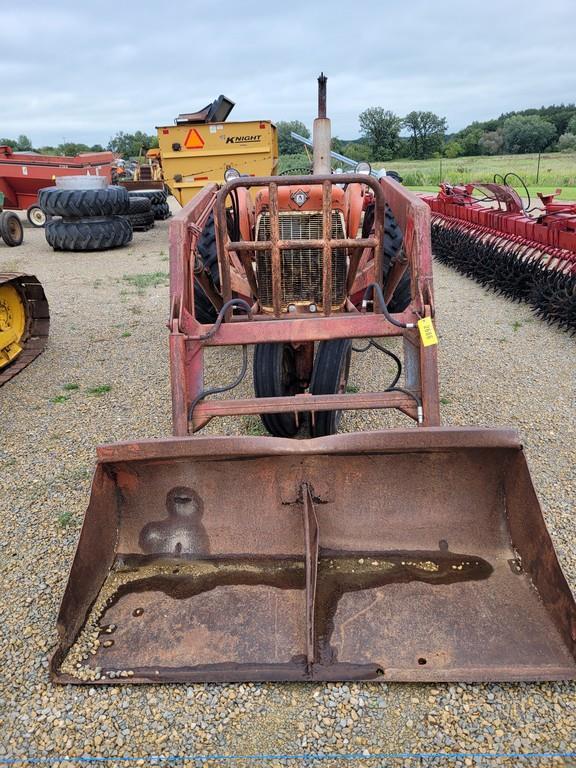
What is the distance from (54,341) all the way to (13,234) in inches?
279

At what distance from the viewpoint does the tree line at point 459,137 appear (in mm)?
42878

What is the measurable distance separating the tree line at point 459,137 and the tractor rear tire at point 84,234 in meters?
27.6

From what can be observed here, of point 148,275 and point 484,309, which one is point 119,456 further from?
point 148,275

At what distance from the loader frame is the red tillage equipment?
39.2ft

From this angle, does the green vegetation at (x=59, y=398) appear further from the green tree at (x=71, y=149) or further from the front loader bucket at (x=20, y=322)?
the green tree at (x=71, y=149)

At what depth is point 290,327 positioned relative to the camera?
3.01 m

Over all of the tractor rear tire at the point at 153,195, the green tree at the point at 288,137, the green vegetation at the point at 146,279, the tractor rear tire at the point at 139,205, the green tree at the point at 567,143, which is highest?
the green tree at the point at 567,143

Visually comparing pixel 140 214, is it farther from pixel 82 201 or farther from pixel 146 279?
pixel 146 279

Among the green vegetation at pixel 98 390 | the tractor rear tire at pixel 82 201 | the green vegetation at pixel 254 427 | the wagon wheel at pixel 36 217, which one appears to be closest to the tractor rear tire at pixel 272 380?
the green vegetation at pixel 254 427

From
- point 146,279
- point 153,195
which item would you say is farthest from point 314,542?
point 153,195

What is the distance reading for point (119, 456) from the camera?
249 centimetres

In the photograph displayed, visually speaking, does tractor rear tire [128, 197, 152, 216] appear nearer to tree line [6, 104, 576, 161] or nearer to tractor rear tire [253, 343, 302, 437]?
tractor rear tire [253, 343, 302, 437]

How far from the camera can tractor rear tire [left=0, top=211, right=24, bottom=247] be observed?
1175cm

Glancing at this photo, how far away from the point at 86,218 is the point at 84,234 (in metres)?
0.36
